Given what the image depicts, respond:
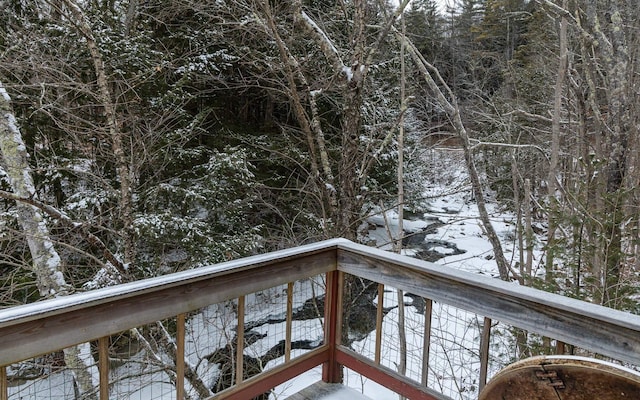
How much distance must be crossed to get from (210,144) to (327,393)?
19.2ft

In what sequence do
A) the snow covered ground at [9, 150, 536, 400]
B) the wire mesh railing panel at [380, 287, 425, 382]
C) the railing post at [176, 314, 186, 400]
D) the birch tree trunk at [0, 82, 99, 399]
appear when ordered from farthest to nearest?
the wire mesh railing panel at [380, 287, 425, 382]
the snow covered ground at [9, 150, 536, 400]
the birch tree trunk at [0, 82, 99, 399]
the railing post at [176, 314, 186, 400]

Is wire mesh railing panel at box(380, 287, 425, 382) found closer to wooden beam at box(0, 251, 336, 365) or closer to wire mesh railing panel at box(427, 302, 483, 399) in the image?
wire mesh railing panel at box(427, 302, 483, 399)

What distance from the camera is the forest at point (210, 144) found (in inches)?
178

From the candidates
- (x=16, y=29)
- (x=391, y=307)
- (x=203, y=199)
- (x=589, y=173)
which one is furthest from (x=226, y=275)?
(x=391, y=307)

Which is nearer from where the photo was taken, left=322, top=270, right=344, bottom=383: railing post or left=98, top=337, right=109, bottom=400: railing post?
left=98, top=337, right=109, bottom=400: railing post

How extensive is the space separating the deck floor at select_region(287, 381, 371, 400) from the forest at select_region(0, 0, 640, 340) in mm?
2973

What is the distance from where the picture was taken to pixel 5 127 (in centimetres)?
428

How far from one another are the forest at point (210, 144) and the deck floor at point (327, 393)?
9.75 feet

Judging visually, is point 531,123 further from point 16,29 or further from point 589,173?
point 16,29

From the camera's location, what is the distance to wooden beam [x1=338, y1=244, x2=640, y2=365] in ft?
4.28

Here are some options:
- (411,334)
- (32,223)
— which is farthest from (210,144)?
(411,334)

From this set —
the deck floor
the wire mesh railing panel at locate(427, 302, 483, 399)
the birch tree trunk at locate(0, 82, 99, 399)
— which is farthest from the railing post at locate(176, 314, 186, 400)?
the wire mesh railing panel at locate(427, 302, 483, 399)

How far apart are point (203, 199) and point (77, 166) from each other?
1.71 m

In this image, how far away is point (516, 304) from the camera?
156 cm
